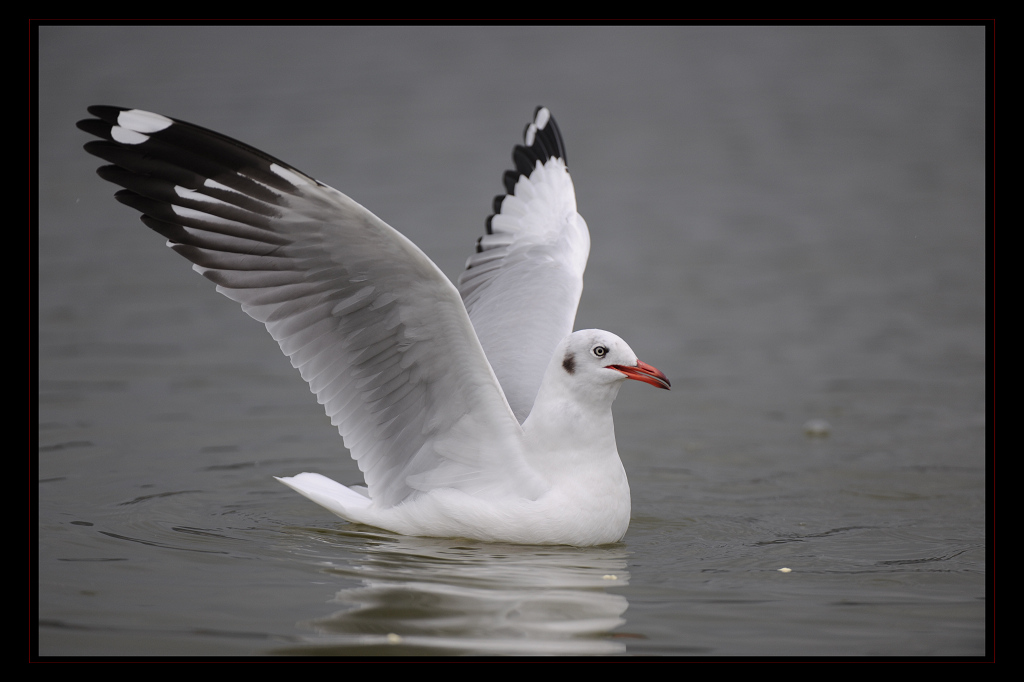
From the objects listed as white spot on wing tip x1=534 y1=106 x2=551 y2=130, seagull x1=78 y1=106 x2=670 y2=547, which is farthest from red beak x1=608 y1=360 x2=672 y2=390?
white spot on wing tip x1=534 y1=106 x2=551 y2=130

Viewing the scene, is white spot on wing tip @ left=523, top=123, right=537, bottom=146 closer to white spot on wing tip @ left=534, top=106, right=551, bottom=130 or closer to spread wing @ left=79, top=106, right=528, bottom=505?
white spot on wing tip @ left=534, top=106, right=551, bottom=130

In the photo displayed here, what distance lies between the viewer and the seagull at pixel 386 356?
5.02m

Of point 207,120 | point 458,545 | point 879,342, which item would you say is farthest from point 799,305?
point 207,120

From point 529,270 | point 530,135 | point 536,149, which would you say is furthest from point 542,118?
point 529,270

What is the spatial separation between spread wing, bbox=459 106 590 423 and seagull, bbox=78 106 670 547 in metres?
0.37

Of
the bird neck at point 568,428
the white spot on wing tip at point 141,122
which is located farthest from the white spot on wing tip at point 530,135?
the white spot on wing tip at point 141,122

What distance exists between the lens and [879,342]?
9.69 meters

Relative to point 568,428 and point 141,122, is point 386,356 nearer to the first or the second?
point 568,428

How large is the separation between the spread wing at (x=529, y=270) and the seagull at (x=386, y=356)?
37cm

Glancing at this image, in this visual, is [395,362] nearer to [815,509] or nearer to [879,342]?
[815,509]

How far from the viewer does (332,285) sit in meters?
5.23

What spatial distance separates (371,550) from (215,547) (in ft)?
2.18

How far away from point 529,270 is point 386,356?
6.65 ft

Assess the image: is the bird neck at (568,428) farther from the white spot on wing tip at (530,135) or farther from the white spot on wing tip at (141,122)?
the white spot on wing tip at (530,135)
